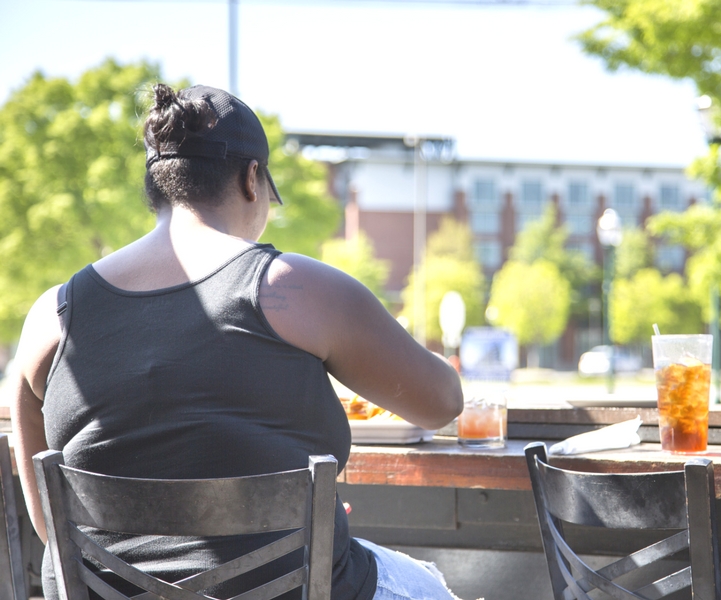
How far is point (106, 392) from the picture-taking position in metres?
1.26

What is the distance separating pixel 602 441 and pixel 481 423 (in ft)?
1.00

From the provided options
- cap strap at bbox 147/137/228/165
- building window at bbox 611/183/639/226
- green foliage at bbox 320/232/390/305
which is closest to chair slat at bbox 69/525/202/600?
cap strap at bbox 147/137/228/165

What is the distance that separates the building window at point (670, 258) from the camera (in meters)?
53.4

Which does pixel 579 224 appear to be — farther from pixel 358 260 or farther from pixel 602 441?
pixel 602 441

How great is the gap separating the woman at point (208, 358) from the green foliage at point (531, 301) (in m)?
45.9

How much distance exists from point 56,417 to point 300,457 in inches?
17.2

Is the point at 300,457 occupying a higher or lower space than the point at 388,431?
higher

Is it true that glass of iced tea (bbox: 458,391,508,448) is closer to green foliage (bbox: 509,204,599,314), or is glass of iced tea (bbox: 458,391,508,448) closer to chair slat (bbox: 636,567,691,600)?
chair slat (bbox: 636,567,691,600)

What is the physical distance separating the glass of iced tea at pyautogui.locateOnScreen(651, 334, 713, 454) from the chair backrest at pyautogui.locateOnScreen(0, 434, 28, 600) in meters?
1.46

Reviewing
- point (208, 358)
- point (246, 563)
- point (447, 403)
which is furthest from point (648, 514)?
point (208, 358)

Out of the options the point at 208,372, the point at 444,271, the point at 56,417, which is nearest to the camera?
the point at 208,372

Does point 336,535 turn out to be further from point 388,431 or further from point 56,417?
point 388,431

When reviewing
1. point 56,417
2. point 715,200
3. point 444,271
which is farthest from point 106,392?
point 444,271

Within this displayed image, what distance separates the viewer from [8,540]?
1.58m
